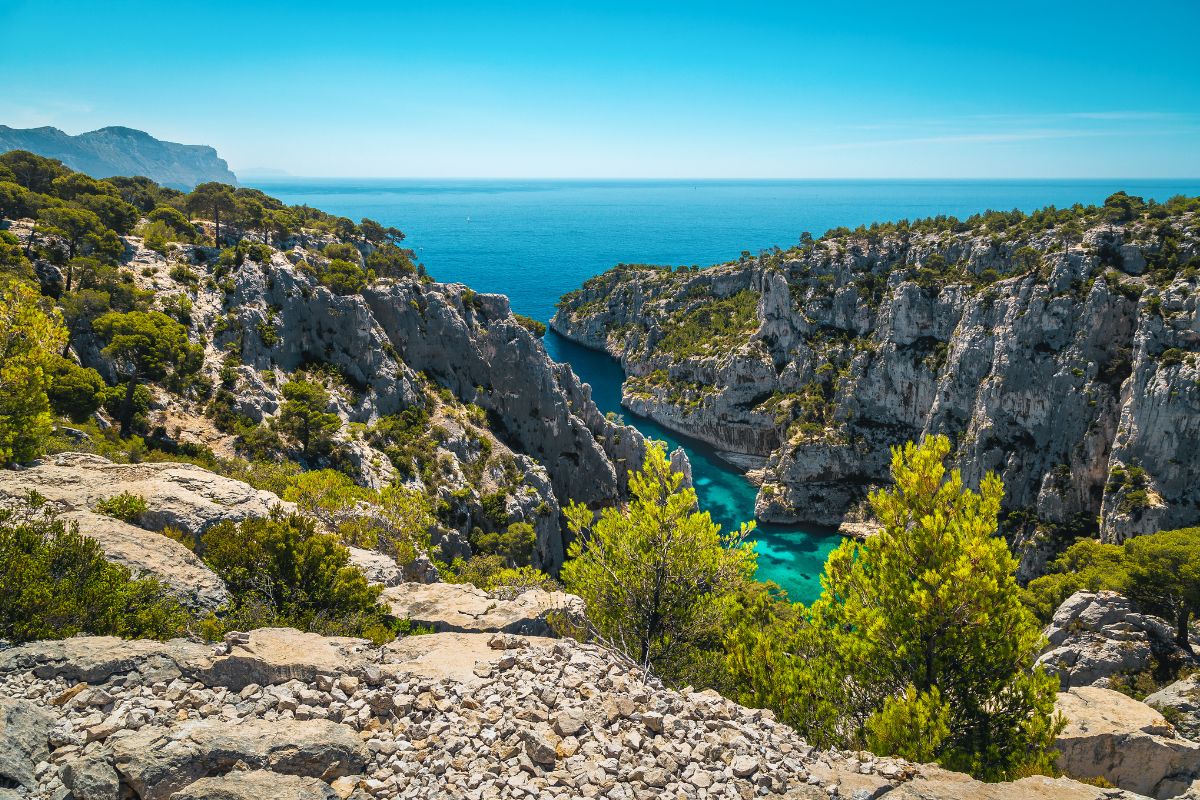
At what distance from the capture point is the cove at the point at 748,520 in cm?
6278

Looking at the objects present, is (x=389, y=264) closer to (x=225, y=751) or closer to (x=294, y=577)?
(x=294, y=577)

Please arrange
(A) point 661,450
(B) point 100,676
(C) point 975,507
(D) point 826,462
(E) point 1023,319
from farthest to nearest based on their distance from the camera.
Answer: (D) point 826,462, (E) point 1023,319, (A) point 661,450, (C) point 975,507, (B) point 100,676

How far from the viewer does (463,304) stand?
2482 inches

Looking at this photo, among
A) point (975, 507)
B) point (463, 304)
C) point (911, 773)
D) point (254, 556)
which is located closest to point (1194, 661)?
point (975, 507)

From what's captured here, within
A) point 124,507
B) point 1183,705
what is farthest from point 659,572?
point 1183,705

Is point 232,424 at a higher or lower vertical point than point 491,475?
higher

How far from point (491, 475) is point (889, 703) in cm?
4268

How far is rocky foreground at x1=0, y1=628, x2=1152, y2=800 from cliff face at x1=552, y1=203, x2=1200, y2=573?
194 feet

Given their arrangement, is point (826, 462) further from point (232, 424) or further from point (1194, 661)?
point (232, 424)

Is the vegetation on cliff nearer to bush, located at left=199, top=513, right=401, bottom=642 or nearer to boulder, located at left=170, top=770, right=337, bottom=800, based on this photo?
bush, located at left=199, top=513, right=401, bottom=642

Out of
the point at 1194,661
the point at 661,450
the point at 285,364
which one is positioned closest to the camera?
the point at 661,450

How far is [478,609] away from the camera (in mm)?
17750

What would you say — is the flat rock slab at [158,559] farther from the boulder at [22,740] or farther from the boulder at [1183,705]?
the boulder at [1183,705]

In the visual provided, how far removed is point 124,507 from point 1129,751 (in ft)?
98.8
